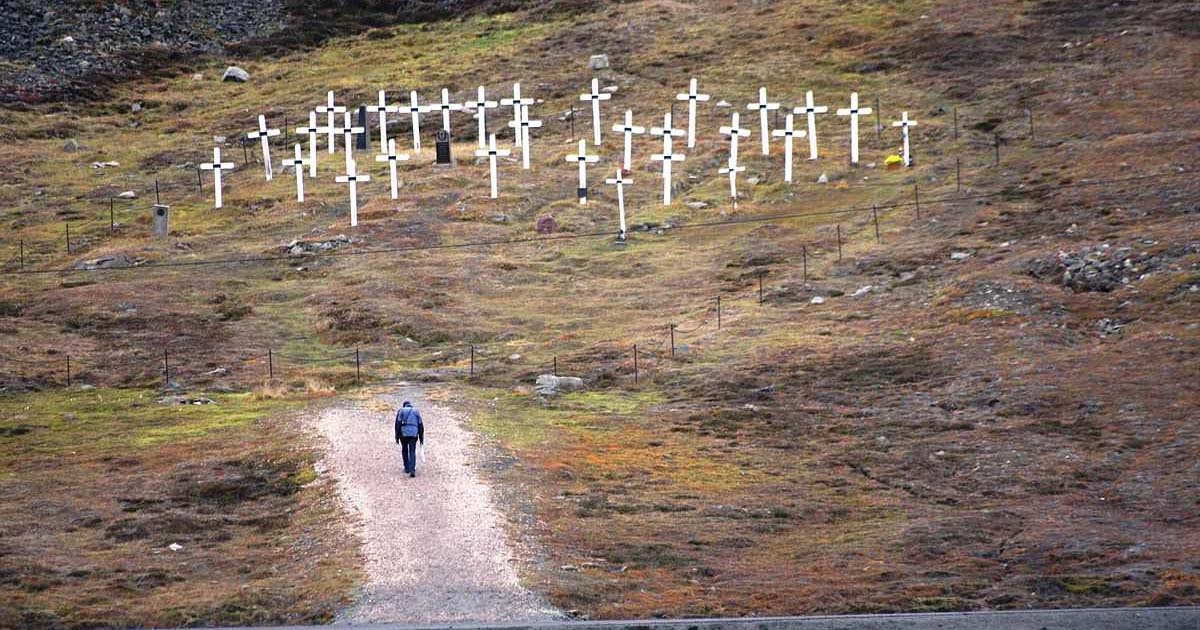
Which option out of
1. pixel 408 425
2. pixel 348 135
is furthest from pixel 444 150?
pixel 408 425

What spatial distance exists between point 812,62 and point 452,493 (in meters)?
47.8

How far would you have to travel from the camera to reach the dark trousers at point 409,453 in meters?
30.0

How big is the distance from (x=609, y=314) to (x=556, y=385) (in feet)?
25.9

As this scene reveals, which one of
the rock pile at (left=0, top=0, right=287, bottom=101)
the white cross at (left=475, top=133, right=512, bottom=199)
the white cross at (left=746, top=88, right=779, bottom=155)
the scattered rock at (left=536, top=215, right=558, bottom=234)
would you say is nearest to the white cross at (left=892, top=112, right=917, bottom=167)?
the white cross at (left=746, top=88, right=779, bottom=155)

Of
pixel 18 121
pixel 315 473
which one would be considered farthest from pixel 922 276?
pixel 18 121

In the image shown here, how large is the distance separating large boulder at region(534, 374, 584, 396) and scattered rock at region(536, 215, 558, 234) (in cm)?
1647

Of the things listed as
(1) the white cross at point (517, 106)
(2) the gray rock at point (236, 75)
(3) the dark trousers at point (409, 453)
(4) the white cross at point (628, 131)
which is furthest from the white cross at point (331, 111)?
(3) the dark trousers at point (409, 453)

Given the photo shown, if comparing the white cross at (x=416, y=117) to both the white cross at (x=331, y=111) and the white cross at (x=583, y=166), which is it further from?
the white cross at (x=583, y=166)

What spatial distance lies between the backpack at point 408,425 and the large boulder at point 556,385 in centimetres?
977

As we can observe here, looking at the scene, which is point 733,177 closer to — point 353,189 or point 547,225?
point 547,225

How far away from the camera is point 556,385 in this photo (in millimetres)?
40281

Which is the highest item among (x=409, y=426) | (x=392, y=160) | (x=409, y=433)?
(x=392, y=160)

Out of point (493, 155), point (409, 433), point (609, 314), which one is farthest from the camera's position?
point (493, 155)

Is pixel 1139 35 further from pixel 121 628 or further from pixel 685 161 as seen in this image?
pixel 121 628
